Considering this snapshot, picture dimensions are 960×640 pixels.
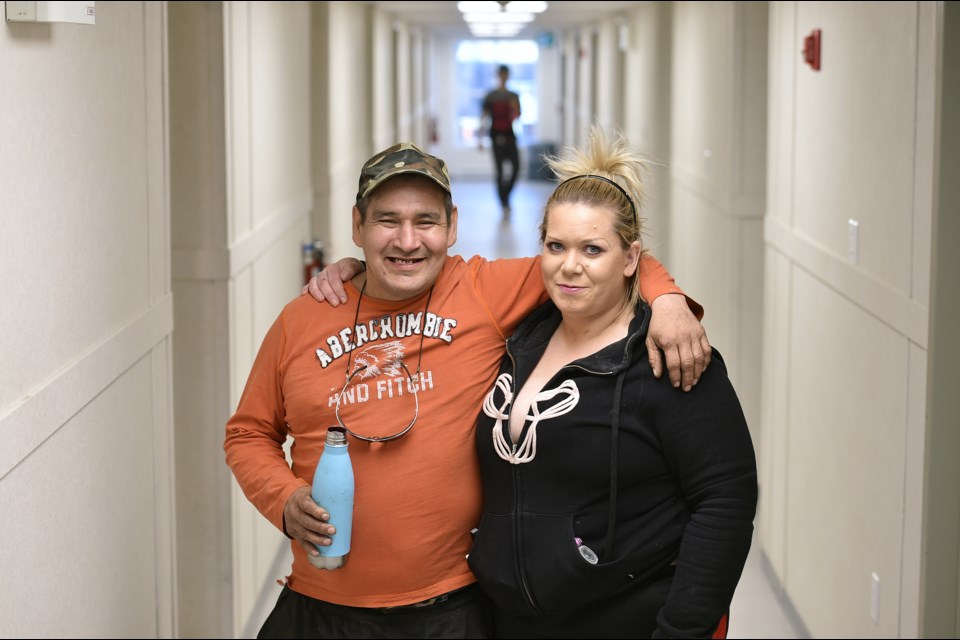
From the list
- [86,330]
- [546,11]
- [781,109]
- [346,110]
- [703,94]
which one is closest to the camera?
[86,330]

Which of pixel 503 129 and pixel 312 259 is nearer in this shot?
pixel 312 259

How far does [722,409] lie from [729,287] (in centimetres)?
390

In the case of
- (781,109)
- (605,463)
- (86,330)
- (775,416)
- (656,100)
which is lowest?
(775,416)

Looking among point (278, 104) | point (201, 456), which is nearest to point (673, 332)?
point (201, 456)

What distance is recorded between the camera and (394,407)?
2.22 metres

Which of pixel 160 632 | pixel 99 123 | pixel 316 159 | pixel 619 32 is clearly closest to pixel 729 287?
pixel 316 159

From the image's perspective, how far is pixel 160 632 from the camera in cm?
348

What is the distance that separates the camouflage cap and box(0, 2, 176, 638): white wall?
63cm

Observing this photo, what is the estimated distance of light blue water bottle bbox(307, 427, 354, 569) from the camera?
6.78 ft

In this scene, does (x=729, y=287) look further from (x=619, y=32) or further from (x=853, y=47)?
(x=619, y=32)

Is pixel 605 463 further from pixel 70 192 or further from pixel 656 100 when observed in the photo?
pixel 656 100

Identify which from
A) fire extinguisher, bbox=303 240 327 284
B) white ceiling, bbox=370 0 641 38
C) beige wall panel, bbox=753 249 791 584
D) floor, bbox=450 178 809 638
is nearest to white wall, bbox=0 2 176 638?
floor, bbox=450 178 809 638

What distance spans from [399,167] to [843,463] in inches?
88.5

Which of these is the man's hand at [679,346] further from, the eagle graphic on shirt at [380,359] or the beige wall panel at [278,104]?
the beige wall panel at [278,104]
